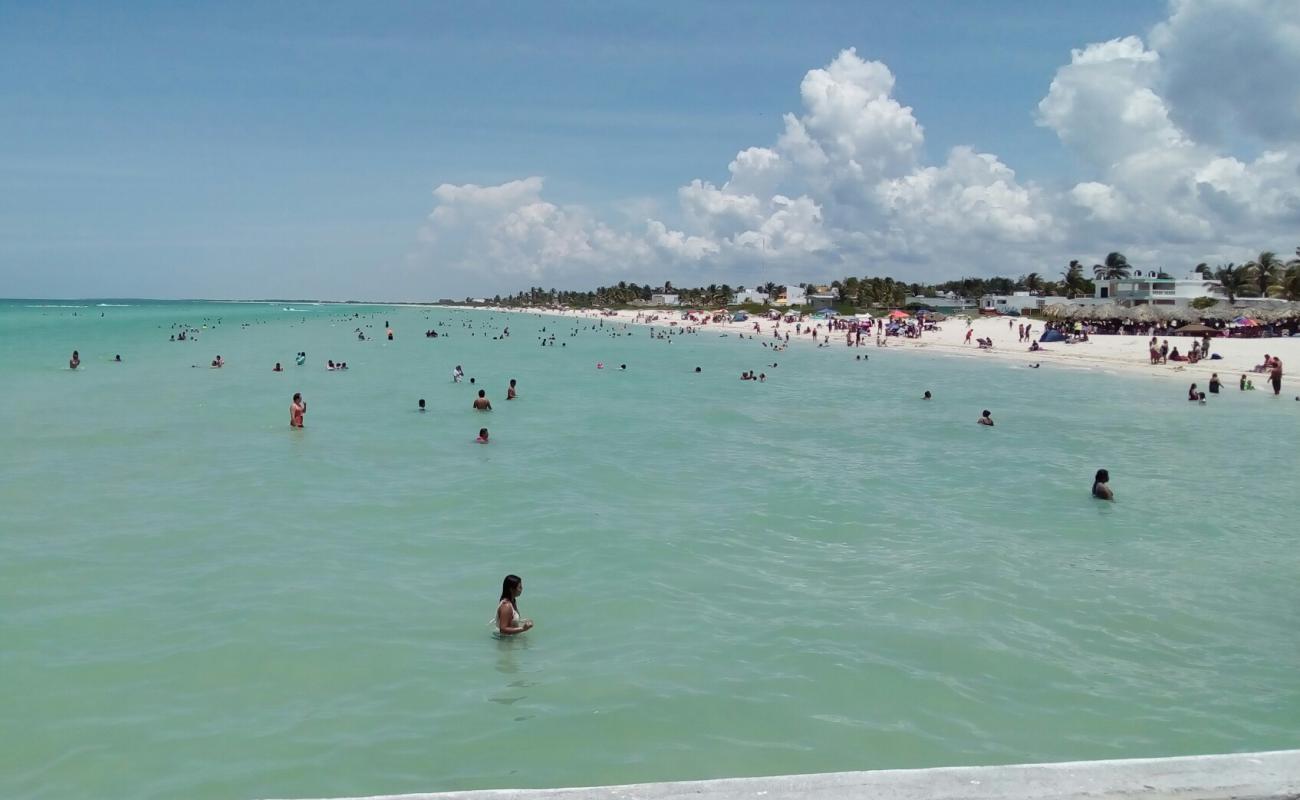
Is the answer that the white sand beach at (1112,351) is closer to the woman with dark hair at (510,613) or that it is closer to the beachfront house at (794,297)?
the woman with dark hair at (510,613)

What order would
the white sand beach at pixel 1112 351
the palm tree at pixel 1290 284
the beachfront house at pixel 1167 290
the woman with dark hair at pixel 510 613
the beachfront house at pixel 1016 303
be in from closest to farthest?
the woman with dark hair at pixel 510 613 < the white sand beach at pixel 1112 351 < the palm tree at pixel 1290 284 < the beachfront house at pixel 1167 290 < the beachfront house at pixel 1016 303

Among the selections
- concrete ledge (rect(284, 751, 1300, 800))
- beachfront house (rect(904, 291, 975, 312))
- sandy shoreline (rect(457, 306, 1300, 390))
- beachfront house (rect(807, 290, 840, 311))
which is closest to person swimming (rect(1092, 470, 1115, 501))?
concrete ledge (rect(284, 751, 1300, 800))

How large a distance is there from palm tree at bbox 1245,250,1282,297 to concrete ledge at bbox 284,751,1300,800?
9764 centimetres

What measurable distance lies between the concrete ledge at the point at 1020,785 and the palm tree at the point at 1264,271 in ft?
320

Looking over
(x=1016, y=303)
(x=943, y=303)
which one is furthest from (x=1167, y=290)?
(x=943, y=303)

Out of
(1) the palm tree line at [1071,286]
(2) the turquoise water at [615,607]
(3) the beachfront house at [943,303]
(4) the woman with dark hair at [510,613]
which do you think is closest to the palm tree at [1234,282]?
(1) the palm tree line at [1071,286]

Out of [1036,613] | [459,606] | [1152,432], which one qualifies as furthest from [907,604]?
[1152,432]

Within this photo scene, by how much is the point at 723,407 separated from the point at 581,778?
26.7 metres

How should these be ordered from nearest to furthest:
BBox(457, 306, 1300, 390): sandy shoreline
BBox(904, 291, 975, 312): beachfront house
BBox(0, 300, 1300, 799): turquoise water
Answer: BBox(0, 300, 1300, 799): turquoise water
BBox(457, 306, 1300, 390): sandy shoreline
BBox(904, 291, 975, 312): beachfront house

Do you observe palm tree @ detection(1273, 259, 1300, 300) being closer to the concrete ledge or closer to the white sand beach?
the white sand beach

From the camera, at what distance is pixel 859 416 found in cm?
3098

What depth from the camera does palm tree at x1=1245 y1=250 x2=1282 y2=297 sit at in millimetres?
84688

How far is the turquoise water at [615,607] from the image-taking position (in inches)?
295

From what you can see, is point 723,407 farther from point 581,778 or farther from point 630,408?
point 581,778
